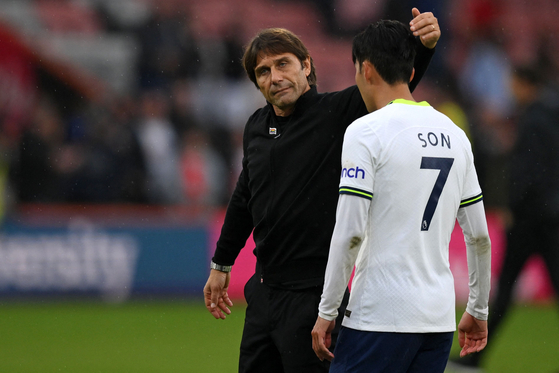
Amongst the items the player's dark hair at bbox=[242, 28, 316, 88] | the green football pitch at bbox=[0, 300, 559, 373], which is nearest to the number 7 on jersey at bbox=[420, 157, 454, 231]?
the player's dark hair at bbox=[242, 28, 316, 88]

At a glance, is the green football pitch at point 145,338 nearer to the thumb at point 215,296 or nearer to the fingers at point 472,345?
the thumb at point 215,296

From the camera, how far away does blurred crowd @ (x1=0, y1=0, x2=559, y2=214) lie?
472 inches

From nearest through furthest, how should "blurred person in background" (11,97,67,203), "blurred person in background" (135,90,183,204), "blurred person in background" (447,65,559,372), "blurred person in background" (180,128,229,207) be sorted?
"blurred person in background" (447,65,559,372)
"blurred person in background" (11,97,67,203)
"blurred person in background" (135,90,183,204)
"blurred person in background" (180,128,229,207)

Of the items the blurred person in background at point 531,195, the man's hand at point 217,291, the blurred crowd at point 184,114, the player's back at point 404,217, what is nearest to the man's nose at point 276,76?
the player's back at point 404,217

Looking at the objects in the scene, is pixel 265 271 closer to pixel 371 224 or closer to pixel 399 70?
pixel 371 224

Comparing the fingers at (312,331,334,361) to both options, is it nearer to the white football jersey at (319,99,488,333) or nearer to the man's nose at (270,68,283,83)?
the white football jersey at (319,99,488,333)

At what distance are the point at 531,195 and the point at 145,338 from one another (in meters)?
4.09

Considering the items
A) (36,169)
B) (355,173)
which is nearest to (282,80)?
(355,173)

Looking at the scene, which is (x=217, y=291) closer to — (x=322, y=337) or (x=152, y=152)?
(x=322, y=337)

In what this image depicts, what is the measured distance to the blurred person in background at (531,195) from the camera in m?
6.59

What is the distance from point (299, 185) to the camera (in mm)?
3771

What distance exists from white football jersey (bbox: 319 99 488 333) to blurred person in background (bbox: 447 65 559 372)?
369 centimetres

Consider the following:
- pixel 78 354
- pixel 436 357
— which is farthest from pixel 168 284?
pixel 436 357

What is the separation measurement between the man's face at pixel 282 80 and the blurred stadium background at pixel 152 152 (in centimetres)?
360
